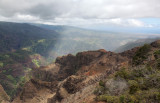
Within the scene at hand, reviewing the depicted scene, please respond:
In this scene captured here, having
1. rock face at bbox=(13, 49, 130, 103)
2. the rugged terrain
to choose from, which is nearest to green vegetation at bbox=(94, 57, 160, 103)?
the rugged terrain

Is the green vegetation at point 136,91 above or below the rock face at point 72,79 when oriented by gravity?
above

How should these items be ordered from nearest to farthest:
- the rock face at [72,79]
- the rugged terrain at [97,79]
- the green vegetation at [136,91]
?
the green vegetation at [136,91], the rugged terrain at [97,79], the rock face at [72,79]

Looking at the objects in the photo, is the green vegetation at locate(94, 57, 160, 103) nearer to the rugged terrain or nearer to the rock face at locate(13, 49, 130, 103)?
the rugged terrain

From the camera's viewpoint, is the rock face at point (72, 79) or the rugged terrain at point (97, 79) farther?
the rock face at point (72, 79)

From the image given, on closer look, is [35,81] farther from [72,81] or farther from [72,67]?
[72,67]

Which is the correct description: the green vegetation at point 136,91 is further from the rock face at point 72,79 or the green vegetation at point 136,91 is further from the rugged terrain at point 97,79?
the rock face at point 72,79

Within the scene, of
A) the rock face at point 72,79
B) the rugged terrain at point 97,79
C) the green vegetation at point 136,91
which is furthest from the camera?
the rock face at point 72,79

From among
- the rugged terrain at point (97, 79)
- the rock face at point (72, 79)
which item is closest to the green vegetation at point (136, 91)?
the rugged terrain at point (97, 79)

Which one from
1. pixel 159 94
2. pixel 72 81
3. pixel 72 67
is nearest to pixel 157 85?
pixel 159 94
